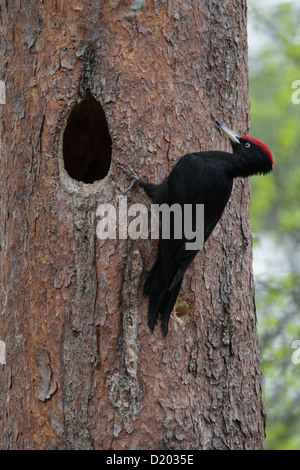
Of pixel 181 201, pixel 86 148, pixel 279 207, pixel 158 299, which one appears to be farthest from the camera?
pixel 279 207

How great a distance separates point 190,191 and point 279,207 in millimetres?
5651

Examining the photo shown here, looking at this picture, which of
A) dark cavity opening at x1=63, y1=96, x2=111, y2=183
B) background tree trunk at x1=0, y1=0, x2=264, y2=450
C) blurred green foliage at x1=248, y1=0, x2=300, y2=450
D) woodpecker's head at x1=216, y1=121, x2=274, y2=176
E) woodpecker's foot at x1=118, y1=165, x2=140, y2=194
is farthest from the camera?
blurred green foliage at x1=248, y1=0, x2=300, y2=450

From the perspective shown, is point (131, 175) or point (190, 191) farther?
point (190, 191)

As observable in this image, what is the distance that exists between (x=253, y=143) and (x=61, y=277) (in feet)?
4.22

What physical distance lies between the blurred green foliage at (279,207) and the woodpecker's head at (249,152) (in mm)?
2898

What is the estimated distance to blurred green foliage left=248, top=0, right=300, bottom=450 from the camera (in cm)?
668

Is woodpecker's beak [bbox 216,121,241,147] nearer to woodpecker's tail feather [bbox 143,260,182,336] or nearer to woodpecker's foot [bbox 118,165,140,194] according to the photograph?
woodpecker's foot [bbox 118,165,140,194]

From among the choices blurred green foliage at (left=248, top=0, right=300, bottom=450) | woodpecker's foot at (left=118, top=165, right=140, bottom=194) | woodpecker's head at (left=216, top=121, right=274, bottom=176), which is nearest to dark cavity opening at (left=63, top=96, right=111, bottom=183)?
woodpecker's foot at (left=118, top=165, right=140, bottom=194)

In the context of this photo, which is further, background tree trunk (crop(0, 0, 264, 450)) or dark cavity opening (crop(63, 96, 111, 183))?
dark cavity opening (crop(63, 96, 111, 183))

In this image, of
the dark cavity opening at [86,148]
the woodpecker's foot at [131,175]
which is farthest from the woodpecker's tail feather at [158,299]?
the dark cavity opening at [86,148]

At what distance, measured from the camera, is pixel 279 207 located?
29.8 feet

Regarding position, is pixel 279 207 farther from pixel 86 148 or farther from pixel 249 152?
pixel 249 152

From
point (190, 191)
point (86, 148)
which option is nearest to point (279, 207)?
point (86, 148)

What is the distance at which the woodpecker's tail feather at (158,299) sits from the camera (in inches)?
133
